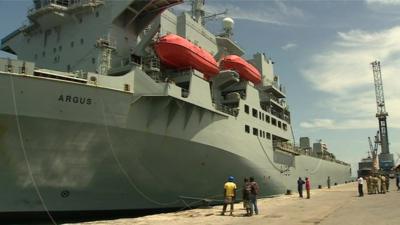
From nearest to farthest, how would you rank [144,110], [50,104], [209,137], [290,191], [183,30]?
[50,104]
[144,110]
[209,137]
[183,30]
[290,191]

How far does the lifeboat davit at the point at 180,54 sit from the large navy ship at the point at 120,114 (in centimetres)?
6

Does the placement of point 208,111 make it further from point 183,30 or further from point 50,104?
point 50,104

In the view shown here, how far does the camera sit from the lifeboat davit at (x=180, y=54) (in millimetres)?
19547

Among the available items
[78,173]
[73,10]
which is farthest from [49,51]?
[78,173]

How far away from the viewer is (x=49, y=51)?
21.9 meters

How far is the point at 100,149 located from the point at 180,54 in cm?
645

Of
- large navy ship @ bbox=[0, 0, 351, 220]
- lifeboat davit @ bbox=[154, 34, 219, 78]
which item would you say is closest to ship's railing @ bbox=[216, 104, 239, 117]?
large navy ship @ bbox=[0, 0, 351, 220]

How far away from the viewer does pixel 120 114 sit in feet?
55.2

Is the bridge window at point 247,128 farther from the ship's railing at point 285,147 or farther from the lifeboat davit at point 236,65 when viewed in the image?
the ship's railing at point 285,147

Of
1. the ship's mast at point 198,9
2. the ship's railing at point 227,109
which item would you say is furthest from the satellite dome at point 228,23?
the ship's railing at point 227,109

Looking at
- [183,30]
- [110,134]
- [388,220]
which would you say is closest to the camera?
[388,220]

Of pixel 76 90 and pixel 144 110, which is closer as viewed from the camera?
pixel 76 90

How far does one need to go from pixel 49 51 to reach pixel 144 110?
306 inches

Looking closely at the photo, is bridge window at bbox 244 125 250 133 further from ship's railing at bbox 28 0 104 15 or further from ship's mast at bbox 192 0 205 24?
ship's railing at bbox 28 0 104 15
